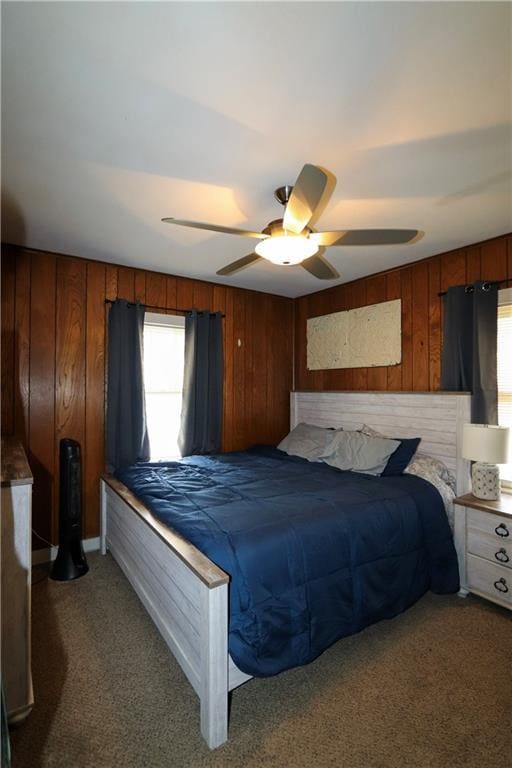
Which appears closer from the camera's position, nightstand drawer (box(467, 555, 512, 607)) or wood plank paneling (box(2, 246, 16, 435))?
nightstand drawer (box(467, 555, 512, 607))

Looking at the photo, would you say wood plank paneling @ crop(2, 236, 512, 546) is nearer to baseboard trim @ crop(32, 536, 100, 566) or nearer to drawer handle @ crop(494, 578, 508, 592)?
baseboard trim @ crop(32, 536, 100, 566)

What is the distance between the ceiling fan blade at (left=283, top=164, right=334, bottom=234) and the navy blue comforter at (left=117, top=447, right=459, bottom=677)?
145 cm

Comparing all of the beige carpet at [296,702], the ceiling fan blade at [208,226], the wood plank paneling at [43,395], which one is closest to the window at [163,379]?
the wood plank paneling at [43,395]

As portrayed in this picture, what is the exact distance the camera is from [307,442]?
3.51m

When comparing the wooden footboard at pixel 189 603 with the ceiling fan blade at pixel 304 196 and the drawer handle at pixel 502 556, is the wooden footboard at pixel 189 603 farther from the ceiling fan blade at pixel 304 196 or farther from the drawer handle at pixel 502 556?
the drawer handle at pixel 502 556

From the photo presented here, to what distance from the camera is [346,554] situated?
73.7 inches

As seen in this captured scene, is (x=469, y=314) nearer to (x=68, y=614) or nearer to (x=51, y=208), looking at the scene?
(x=51, y=208)

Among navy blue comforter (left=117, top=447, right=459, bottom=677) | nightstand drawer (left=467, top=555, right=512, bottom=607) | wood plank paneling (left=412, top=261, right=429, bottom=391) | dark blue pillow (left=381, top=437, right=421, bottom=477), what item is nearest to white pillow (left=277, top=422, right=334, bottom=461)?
navy blue comforter (left=117, top=447, right=459, bottom=677)

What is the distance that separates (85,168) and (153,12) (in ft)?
3.17

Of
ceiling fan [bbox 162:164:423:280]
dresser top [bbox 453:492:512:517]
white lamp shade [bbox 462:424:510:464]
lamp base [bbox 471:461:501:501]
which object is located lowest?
dresser top [bbox 453:492:512:517]

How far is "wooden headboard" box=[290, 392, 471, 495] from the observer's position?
273 centimetres

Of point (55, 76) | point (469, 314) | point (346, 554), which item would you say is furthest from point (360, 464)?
point (55, 76)

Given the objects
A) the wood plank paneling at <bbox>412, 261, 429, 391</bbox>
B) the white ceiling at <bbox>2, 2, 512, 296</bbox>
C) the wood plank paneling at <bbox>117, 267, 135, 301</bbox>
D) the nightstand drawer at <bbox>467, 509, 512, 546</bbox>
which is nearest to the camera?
the white ceiling at <bbox>2, 2, 512, 296</bbox>

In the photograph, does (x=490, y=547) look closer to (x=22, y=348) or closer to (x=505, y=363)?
(x=505, y=363)
